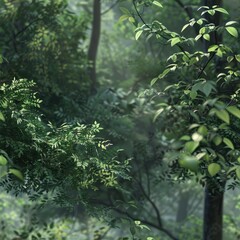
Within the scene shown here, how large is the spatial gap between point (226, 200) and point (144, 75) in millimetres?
24790

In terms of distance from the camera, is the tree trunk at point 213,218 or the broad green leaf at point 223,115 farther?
the tree trunk at point 213,218

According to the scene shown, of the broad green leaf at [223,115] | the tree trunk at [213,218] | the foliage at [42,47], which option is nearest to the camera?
the broad green leaf at [223,115]

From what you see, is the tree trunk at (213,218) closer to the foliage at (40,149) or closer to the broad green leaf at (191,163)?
the foliage at (40,149)

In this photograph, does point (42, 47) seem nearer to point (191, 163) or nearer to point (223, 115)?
point (223, 115)

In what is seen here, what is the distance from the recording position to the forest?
386cm

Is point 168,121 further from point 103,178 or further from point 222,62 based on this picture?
point 103,178

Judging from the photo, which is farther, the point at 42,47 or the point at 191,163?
the point at 42,47

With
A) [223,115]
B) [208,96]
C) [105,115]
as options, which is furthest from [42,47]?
[223,115]

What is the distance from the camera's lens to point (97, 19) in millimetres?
10945

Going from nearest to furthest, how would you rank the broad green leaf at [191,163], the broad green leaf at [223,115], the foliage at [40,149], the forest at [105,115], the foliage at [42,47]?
1. the broad green leaf at [191,163]
2. the broad green leaf at [223,115]
3. the forest at [105,115]
4. the foliage at [40,149]
5. the foliage at [42,47]

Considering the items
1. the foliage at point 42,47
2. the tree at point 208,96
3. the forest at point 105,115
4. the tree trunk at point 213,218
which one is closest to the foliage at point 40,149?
the forest at point 105,115

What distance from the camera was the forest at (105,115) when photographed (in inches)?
152

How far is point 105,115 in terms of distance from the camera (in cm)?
798

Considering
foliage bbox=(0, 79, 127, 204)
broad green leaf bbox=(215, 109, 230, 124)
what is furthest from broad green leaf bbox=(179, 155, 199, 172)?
foliage bbox=(0, 79, 127, 204)
